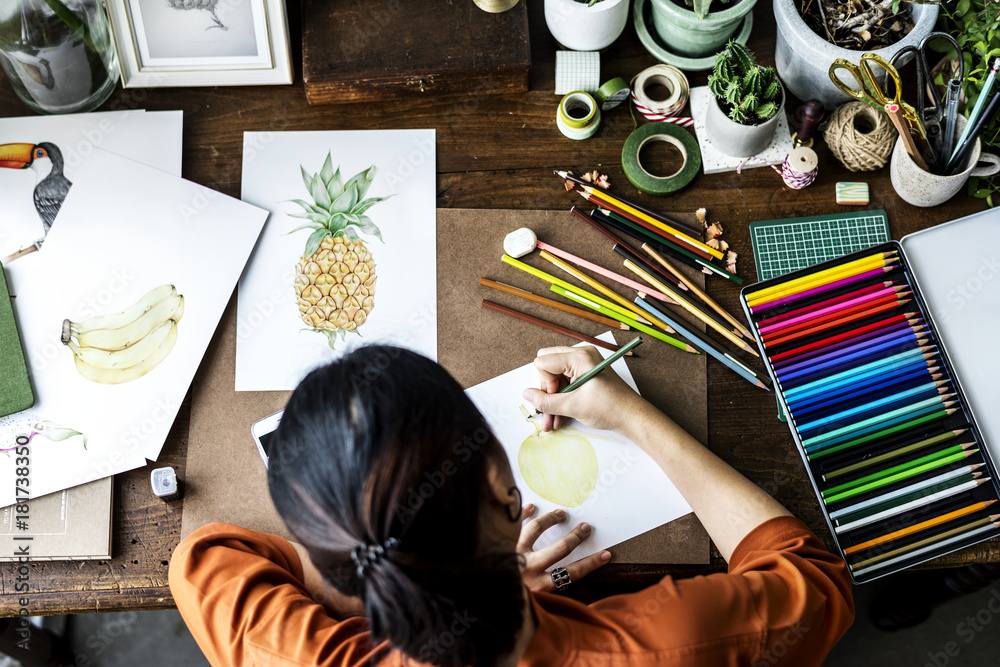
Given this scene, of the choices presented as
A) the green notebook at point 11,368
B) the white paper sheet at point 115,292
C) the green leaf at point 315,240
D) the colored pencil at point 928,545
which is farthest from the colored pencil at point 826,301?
the green notebook at point 11,368

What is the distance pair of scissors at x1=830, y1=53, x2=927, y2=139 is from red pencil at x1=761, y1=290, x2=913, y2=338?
0.22 m

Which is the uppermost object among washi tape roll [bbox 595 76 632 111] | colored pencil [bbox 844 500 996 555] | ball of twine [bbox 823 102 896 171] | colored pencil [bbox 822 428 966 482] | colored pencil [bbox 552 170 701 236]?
washi tape roll [bbox 595 76 632 111]

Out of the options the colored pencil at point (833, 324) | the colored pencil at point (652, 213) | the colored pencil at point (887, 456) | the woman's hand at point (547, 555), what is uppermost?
the colored pencil at point (652, 213)

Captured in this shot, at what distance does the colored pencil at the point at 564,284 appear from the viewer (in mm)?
997

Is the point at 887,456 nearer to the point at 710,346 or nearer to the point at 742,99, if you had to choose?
the point at 710,346

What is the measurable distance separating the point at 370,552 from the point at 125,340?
2.03ft

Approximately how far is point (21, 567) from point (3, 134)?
2.00 feet

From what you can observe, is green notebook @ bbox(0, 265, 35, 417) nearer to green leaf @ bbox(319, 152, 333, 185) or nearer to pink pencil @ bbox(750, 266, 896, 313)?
green leaf @ bbox(319, 152, 333, 185)

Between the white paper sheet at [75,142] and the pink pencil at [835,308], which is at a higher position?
the white paper sheet at [75,142]

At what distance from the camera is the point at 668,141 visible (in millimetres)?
1046

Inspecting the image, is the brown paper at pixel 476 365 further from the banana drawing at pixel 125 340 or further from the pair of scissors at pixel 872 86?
the pair of scissors at pixel 872 86

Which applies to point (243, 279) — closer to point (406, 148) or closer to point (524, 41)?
point (406, 148)

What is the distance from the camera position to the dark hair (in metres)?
0.55

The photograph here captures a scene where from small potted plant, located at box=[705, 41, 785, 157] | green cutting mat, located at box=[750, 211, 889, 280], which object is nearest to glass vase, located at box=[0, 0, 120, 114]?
small potted plant, located at box=[705, 41, 785, 157]
